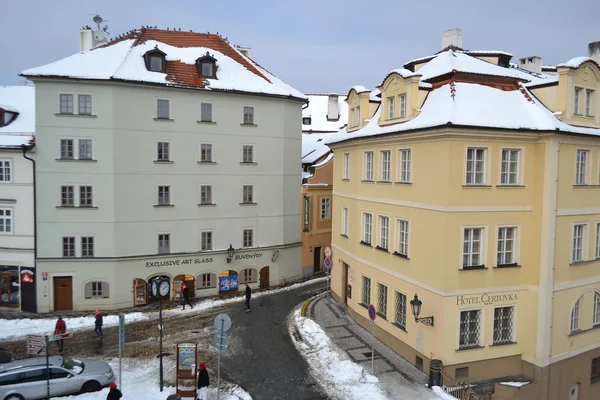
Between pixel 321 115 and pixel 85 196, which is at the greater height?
pixel 321 115

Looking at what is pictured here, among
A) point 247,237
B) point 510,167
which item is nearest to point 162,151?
point 247,237

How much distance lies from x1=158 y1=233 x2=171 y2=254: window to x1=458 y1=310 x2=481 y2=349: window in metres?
19.7

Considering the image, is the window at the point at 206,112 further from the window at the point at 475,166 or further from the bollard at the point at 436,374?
the bollard at the point at 436,374

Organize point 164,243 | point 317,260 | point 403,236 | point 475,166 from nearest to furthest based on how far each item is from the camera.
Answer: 1. point 475,166
2. point 403,236
3. point 164,243
4. point 317,260

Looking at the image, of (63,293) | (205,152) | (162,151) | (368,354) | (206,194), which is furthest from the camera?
(206,194)

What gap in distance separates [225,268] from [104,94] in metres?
13.9

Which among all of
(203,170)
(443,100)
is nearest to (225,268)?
(203,170)

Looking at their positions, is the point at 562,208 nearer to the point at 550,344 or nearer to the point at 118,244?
the point at 550,344

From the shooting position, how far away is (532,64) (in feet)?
94.2

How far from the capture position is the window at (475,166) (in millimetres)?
18797

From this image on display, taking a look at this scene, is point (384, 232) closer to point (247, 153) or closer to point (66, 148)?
point (247, 153)

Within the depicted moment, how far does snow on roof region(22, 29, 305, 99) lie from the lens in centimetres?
→ 2892

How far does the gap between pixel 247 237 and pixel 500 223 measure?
19.1 metres

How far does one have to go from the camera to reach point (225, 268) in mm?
33219
